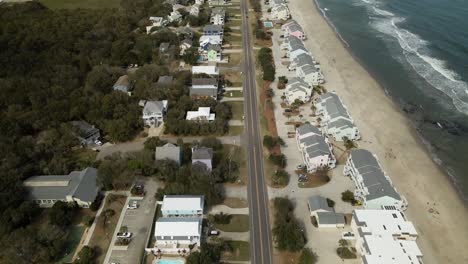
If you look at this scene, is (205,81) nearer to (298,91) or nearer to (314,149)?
(298,91)

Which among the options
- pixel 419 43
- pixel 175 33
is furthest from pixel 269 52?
pixel 419 43

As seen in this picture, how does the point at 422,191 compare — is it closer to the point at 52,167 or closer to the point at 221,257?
the point at 221,257

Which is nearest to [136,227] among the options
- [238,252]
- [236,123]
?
[238,252]

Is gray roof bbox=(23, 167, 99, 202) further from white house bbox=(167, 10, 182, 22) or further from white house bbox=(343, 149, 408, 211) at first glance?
white house bbox=(167, 10, 182, 22)

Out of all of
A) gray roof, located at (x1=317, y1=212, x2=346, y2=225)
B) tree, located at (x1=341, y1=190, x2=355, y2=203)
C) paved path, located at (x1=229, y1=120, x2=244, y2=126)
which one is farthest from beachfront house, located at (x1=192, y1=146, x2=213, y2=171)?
tree, located at (x1=341, y1=190, x2=355, y2=203)

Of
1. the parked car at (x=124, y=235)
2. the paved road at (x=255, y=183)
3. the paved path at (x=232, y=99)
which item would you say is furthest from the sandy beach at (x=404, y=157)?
the parked car at (x=124, y=235)
